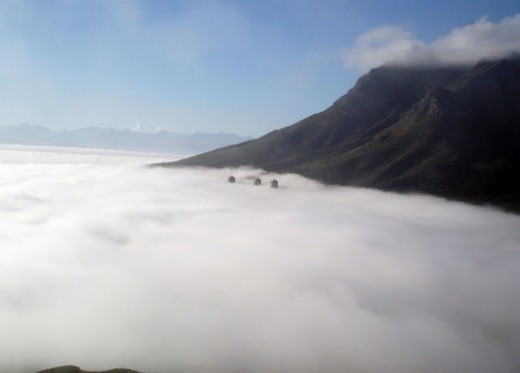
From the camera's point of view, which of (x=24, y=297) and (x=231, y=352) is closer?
(x=231, y=352)

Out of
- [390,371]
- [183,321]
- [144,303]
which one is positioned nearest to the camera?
[390,371]

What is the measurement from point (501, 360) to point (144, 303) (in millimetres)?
143633

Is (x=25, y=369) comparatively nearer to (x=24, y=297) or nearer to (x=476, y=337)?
(x=24, y=297)

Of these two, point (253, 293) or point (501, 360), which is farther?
point (253, 293)

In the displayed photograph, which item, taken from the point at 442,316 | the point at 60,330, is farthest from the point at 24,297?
the point at 442,316

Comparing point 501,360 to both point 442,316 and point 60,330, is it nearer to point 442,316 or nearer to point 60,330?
point 442,316

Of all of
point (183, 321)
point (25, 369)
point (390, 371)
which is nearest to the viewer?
point (25, 369)

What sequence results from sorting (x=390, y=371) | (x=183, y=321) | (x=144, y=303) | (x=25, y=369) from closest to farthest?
(x=25, y=369), (x=390, y=371), (x=183, y=321), (x=144, y=303)

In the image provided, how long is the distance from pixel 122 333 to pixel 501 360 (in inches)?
5615

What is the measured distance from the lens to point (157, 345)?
16250 cm

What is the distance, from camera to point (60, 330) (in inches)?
6713

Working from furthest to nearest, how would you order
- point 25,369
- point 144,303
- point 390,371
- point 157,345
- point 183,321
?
point 144,303
point 183,321
point 157,345
point 390,371
point 25,369

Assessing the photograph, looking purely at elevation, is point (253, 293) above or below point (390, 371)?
above

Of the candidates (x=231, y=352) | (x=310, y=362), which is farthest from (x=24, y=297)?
(x=310, y=362)
